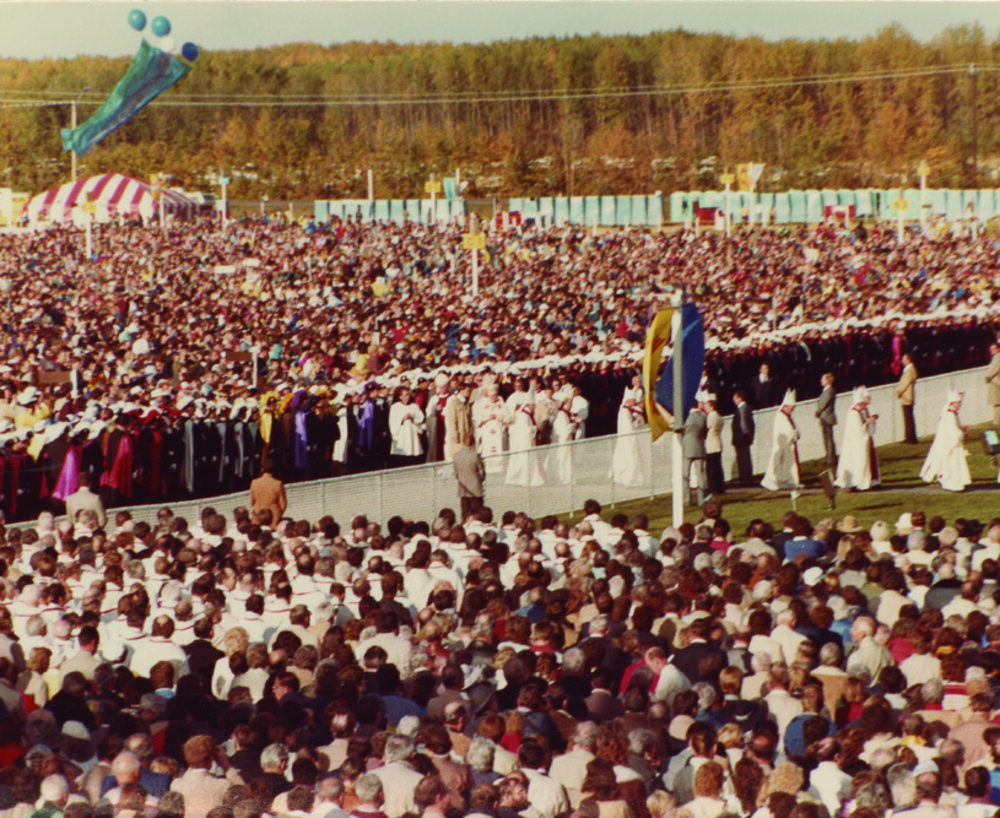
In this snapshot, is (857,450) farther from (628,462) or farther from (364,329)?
(364,329)

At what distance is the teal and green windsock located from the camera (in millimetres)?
44562

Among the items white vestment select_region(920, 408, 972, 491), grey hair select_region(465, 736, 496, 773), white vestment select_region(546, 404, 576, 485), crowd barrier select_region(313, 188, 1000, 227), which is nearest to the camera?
grey hair select_region(465, 736, 496, 773)

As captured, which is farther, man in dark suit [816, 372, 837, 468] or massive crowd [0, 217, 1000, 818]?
man in dark suit [816, 372, 837, 468]

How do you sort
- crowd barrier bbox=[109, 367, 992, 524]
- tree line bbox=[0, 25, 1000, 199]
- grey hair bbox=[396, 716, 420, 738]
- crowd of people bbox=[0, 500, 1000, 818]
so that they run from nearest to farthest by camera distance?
crowd of people bbox=[0, 500, 1000, 818] < grey hair bbox=[396, 716, 420, 738] < crowd barrier bbox=[109, 367, 992, 524] < tree line bbox=[0, 25, 1000, 199]

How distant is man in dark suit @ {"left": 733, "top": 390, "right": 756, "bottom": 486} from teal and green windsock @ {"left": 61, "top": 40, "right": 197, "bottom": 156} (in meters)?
22.8

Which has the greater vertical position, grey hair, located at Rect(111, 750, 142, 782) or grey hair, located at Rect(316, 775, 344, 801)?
grey hair, located at Rect(111, 750, 142, 782)

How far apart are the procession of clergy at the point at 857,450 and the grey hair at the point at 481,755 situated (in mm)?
12124

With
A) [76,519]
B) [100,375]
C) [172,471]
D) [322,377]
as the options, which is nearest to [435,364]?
[322,377]

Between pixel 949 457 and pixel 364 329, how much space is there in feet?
57.5

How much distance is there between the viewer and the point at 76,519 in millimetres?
16047

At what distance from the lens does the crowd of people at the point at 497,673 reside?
823 centimetres

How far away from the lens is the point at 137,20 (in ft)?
121

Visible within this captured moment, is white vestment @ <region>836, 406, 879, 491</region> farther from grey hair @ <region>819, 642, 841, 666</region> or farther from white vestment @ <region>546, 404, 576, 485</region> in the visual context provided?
grey hair @ <region>819, 642, 841, 666</region>

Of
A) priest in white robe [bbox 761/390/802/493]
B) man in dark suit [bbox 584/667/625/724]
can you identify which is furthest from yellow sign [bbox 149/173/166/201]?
man in dark suit [bbox 584/667/625/724]
